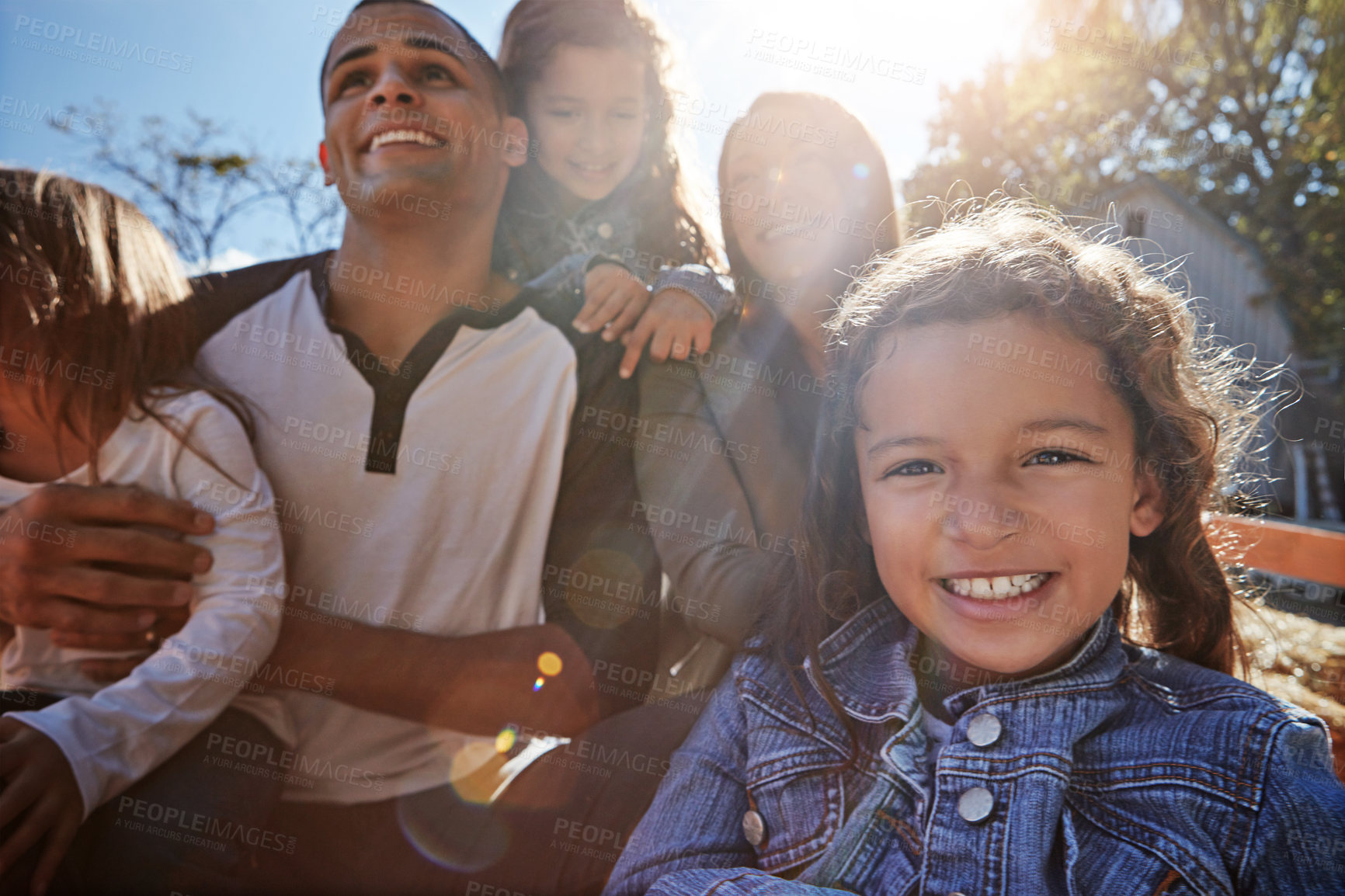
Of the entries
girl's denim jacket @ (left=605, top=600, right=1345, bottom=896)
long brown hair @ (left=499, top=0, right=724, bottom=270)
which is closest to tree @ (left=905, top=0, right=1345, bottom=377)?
long brown hair @ (left=499, top=0, right=724, bottom=270)

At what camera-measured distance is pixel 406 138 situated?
6.45ft

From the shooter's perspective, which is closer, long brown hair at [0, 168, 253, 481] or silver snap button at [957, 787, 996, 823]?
silver snap button at [957, 787, 996, 823]

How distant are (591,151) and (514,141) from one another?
0.84ft

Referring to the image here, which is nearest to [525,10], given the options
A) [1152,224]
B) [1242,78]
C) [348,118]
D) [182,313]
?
[348,118]

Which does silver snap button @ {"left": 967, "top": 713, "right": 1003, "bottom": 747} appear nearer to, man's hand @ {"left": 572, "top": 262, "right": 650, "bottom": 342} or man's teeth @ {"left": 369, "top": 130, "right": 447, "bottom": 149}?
man's hand @ {"left": 572, "top": 262, "right": 650, "bottom": 342}

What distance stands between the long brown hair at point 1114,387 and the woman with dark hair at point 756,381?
0.12 meters

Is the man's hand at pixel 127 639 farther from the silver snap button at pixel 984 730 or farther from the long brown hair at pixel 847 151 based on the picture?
the long brown hair at pixel 847 151

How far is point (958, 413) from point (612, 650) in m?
1.03

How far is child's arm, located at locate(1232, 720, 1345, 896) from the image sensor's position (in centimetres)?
104

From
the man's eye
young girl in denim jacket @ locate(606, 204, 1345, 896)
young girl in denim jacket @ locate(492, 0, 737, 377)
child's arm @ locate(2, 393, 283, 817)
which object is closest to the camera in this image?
young girl in denim jacket @ locate(606, 204, 1345, 896)

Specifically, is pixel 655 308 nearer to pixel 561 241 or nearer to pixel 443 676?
pixel 561 241

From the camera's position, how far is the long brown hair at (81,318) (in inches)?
71.2

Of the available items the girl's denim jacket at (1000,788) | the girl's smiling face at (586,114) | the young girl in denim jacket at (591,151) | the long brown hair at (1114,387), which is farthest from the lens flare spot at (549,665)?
the girl's smiling face at (586,114)

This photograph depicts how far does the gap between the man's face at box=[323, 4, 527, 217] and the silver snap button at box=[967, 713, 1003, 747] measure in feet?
5.72
